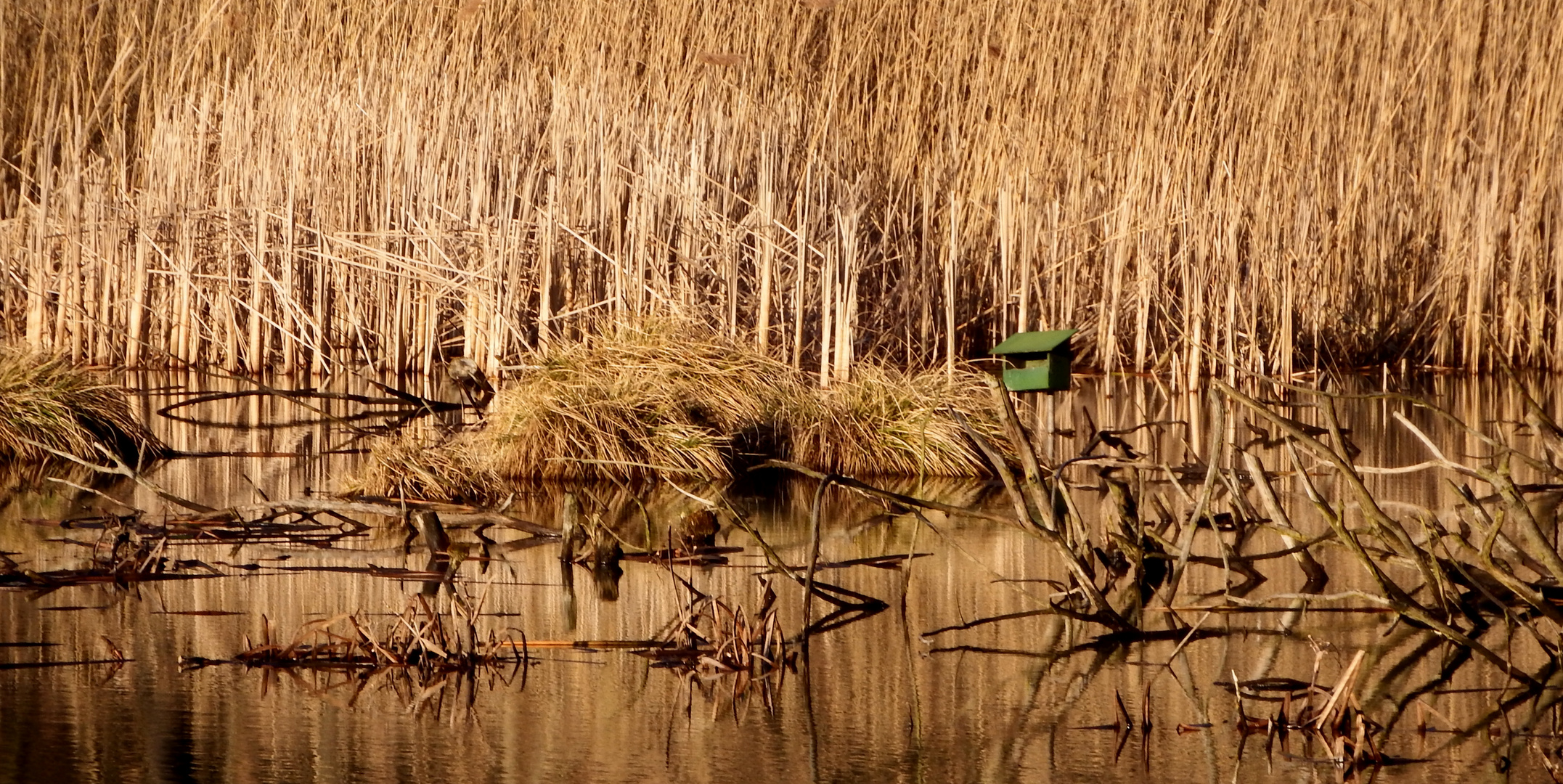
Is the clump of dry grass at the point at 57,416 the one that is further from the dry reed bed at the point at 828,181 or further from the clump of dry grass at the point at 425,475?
the dry reed bed at the point at 828,181

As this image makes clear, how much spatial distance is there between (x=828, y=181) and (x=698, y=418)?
400 cm

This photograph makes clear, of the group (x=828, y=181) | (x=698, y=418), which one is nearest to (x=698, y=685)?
(x=698, y=418)

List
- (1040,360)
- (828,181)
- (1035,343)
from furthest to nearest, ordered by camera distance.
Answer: (828,181) < (1040,360) < (1035,343)

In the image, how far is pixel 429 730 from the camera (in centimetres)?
432

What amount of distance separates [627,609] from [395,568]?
2.98 feet

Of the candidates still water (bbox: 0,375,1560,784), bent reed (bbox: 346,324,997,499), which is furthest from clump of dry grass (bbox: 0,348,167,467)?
still water (bbox: 0,375,1560,784)

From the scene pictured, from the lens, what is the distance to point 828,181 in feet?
42.0

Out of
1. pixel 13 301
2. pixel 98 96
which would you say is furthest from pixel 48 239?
pixel 98 96

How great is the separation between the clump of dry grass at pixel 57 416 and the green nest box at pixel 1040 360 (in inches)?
153

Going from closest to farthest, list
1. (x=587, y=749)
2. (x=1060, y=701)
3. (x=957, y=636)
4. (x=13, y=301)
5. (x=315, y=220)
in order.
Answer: (x=587, y=749), (x=1060, y=701), (x=957, y=636), (x=315, y=220), (x=13, y=301)

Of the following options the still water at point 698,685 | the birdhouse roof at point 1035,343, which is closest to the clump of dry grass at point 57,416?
the still water at point 698,685

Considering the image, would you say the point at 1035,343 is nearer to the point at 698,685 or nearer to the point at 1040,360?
the point at 1040,360

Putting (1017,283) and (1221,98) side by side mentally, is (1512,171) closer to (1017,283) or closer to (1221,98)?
(1221,98)

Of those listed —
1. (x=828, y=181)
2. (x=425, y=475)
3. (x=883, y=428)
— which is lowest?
(x=425, y=475)
